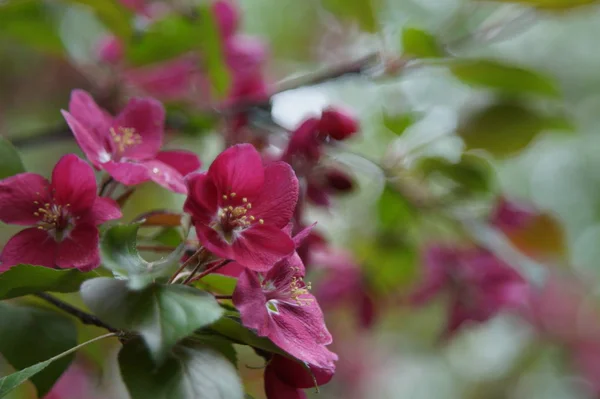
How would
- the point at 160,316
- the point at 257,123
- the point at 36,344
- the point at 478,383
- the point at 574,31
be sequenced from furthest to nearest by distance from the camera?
the point at 574,31 → the point at 478,383 → the point at 257,123 → the point at 36,344 → the point at 160,316

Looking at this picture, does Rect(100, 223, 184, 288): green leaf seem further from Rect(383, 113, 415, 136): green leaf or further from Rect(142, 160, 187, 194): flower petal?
Rect(383, 113, 415, 136): green leaf

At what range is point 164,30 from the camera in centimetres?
85

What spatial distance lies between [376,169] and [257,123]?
168 mm

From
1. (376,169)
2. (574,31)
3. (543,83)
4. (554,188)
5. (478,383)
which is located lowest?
(478,383)

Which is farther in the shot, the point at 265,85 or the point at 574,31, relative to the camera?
the point at 574,31

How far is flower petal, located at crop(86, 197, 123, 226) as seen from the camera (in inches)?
18.5

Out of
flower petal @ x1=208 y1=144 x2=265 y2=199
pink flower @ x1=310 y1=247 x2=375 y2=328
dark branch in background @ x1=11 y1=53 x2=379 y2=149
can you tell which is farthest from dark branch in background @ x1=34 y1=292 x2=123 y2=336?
pink flower @ x1=310 y1=247 x2=375 y2=328

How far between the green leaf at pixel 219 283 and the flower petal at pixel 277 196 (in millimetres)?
50

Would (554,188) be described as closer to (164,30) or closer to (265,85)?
(265,85)

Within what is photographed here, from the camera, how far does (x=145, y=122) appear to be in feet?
1.94

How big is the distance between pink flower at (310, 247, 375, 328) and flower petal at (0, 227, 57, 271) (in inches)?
20.2

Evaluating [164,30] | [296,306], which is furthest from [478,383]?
[296,306]

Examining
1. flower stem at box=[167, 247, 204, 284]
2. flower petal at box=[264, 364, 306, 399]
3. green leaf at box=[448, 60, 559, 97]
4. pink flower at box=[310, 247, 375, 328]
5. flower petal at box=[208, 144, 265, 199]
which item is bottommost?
pink flower at box=[310, 247, 375, 328]

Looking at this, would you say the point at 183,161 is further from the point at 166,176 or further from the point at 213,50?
the point at 213,50
